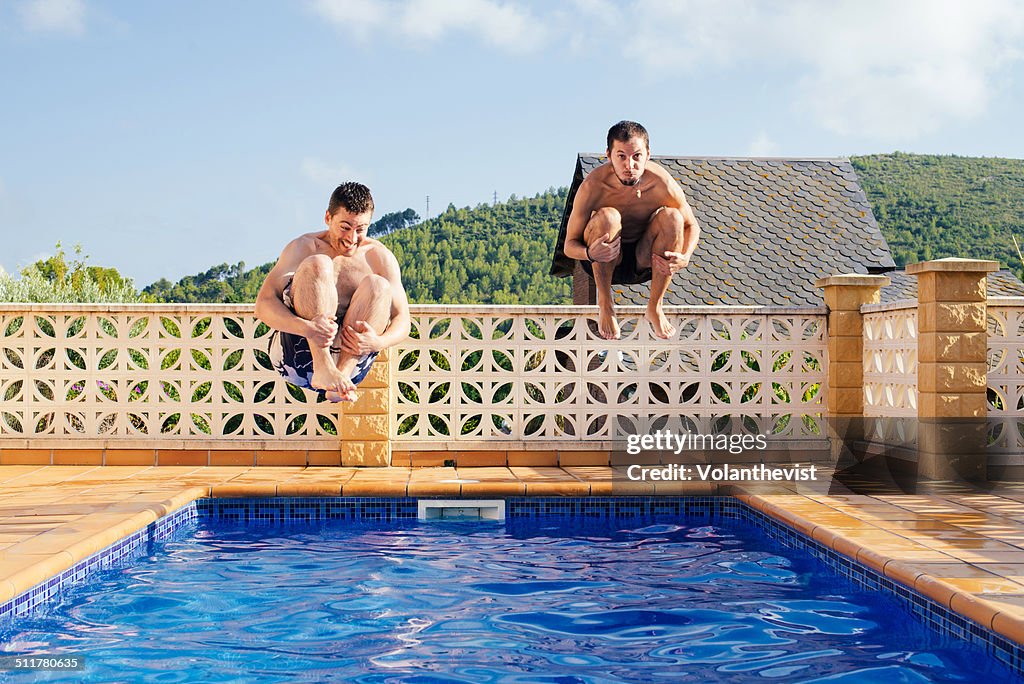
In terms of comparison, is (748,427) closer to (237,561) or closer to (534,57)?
(237,561)

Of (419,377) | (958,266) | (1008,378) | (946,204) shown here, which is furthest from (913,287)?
(946,204)

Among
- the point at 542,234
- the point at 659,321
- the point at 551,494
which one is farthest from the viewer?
the point at 542,234

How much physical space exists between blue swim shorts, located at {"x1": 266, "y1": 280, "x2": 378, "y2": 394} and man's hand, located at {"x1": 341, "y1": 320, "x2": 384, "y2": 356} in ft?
0.16

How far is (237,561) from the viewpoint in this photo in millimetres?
5777

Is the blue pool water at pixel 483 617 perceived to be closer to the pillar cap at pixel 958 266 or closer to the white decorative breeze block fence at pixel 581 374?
the white decorative breeze block fence at pixel 581 374

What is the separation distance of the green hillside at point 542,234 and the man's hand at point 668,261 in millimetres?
19488

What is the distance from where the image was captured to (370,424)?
8422 millimetres

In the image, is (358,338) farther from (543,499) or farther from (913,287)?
(913,287)

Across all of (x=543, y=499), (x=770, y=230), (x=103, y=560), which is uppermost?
(x=770, y=230)

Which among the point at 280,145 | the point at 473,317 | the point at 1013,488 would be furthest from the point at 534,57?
the point at 1013,488

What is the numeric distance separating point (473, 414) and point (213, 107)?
20637 mm

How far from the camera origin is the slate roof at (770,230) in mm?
17531

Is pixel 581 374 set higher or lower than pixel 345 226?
lower

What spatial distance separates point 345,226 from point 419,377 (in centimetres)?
561
